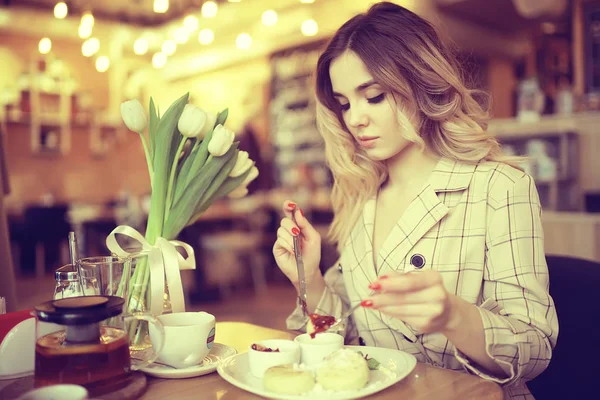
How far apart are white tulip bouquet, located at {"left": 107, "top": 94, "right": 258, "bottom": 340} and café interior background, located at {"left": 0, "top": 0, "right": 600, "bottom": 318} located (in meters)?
3.16

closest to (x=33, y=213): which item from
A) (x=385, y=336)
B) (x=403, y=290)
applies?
(x=385, y=336)

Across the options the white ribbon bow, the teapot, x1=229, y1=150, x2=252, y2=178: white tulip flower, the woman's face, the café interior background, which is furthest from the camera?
the café interior background

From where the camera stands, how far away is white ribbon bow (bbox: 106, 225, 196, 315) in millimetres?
1129

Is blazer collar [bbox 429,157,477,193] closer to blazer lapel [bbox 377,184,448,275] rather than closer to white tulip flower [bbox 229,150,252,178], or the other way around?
blazer lapel [bbox 377,184,448,275]

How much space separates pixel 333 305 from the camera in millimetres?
1517

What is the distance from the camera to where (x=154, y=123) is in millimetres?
1207

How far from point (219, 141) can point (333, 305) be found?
61 centimetres

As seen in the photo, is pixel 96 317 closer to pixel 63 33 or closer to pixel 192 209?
pixel 192 209

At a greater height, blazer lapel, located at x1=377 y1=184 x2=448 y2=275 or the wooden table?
blazer lapel, located at x1=377 y1=184 x2=448 y2=275

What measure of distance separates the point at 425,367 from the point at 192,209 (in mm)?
599

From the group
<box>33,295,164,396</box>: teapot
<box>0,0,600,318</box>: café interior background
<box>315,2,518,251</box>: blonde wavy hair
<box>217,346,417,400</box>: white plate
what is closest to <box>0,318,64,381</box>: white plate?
<box>33,295,164,396</box>: teapot

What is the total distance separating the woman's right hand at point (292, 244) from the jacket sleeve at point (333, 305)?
9cm

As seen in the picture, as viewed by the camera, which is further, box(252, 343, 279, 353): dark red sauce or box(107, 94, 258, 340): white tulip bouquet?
box(107, 94, 258, 340): white tulip bouquet

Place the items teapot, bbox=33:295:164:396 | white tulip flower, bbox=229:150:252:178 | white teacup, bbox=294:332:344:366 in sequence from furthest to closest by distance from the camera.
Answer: white tulip flower, bbox=229:150:252:178
white teacup, bbox=294:332:344:366
teapot, bbox=33:295:164:396
